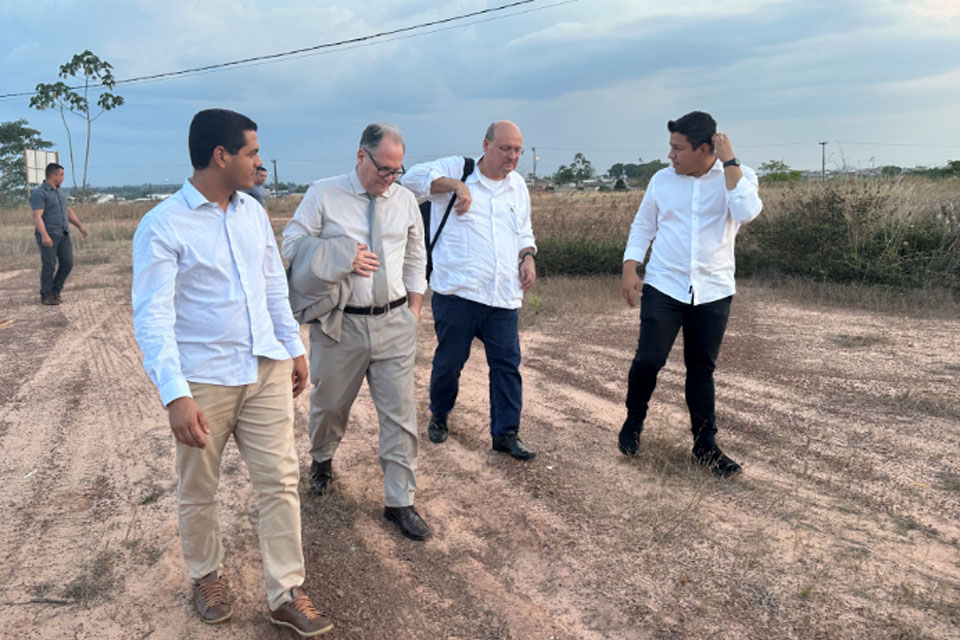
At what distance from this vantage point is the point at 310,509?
3982 mm

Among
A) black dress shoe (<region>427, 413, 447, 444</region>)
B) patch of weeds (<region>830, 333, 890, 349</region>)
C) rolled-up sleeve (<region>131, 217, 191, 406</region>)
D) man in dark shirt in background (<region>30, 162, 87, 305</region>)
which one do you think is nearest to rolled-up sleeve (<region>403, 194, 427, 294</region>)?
black dress shoe (<region>427, 413, 447, 444</region>)

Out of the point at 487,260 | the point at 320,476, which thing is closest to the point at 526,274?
the point at 487,260

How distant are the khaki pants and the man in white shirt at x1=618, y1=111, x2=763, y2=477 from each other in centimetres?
220

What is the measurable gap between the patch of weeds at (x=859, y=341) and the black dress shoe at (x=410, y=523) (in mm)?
5635

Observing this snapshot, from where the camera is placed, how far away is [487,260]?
4465mm

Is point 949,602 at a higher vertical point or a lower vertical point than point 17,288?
lower

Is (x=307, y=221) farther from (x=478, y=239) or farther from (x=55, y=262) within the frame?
(x=55, y=262)

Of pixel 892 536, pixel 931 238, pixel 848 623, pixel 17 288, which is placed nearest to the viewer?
pixel 848 623

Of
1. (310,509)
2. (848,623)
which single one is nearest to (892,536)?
(848,623)

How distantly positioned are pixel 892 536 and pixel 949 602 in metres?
0.60

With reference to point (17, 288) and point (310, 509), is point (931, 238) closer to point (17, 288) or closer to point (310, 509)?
point (310, 509)

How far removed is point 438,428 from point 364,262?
199cm

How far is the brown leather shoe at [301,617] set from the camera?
2.81m

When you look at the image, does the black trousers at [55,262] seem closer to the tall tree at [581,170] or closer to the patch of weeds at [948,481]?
the patch of weeds at [948,481]
